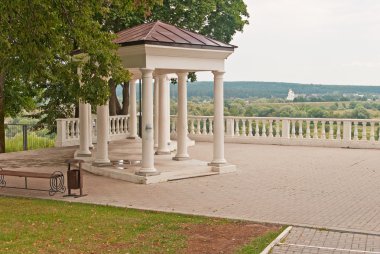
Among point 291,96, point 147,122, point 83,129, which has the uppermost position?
point 291,96

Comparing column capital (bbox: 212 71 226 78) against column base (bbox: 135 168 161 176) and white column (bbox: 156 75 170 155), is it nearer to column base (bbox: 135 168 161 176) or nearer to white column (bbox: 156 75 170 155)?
column base (bbox: 135 168 161 176)

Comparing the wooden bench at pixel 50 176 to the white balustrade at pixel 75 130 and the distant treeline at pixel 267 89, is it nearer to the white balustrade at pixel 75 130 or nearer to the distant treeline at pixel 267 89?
the white balustrade at pixel 75 130

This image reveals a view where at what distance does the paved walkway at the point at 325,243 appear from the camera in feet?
27.6

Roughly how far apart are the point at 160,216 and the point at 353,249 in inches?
151

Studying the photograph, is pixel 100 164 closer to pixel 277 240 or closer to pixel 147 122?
pixel 147 122

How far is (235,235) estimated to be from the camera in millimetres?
9500

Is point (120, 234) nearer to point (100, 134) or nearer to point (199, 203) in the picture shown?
point (199, 203)

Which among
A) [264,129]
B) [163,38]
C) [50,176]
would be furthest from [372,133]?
[50,176]

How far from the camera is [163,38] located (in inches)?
613

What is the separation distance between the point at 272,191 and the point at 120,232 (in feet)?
17.3

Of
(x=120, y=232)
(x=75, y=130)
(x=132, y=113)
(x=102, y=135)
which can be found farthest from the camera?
(x=132, y=113)

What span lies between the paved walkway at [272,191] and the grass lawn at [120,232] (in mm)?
816

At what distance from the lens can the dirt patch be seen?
8773 mm

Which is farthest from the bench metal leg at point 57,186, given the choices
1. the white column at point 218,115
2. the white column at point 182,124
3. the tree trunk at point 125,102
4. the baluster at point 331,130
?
the tree trunk at point 125,102
